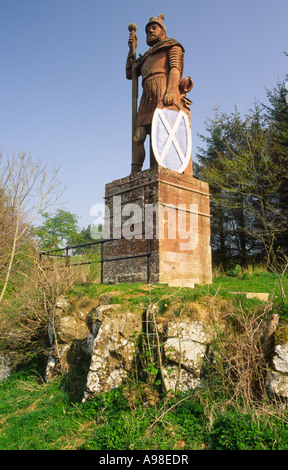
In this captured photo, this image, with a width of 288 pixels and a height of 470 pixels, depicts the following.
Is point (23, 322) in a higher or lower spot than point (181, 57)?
lower

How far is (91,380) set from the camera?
471 cm

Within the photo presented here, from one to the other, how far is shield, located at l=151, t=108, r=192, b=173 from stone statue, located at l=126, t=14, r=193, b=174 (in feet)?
0.86

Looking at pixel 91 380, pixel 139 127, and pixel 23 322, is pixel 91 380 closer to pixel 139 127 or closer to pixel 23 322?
pixel 23 322

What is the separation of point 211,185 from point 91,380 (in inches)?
554

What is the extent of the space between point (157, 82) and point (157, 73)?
0.79ft

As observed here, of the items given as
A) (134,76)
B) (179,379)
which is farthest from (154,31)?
(179,379)

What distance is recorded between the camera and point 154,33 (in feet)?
28.1

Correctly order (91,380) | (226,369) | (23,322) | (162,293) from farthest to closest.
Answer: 1. (23,322)
2. (162,293)
3. (91,380)
4. (226,369)

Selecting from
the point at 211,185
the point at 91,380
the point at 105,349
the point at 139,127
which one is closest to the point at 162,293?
the point at 105,349

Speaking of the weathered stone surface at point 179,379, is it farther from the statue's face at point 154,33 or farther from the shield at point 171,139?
the statue's face at point 154,33

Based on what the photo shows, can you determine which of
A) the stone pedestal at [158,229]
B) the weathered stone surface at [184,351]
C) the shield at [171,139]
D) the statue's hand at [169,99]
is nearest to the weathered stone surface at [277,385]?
the weathered stone surface at [184,351]

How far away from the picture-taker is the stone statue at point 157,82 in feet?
27.0

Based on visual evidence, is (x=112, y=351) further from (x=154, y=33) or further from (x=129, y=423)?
(x=154, y=33)

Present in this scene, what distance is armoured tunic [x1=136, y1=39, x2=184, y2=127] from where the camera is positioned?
325 inches
